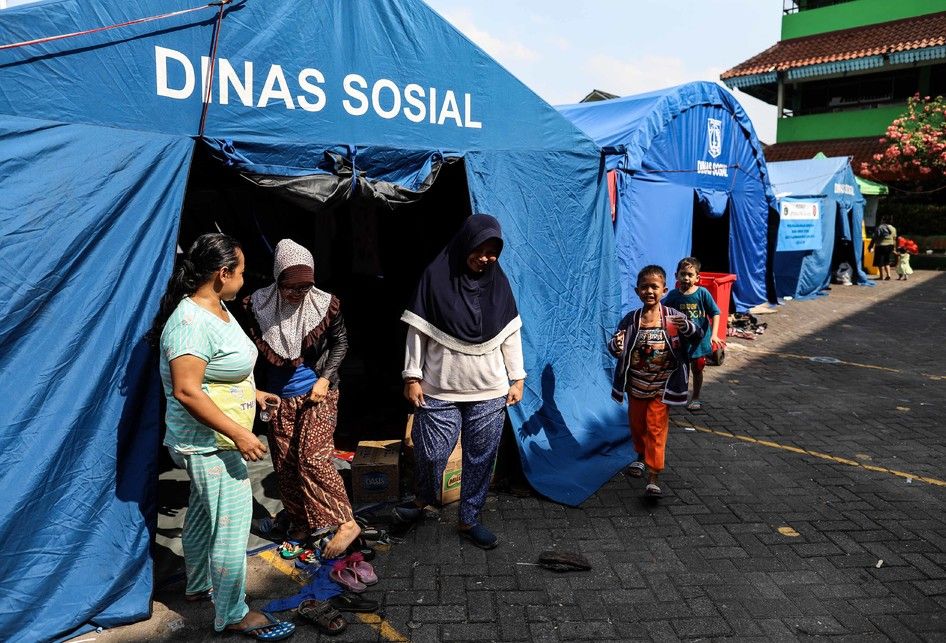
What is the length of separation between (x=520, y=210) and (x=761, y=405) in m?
3.69

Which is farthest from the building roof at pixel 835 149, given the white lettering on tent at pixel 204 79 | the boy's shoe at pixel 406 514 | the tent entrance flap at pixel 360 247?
the white lettering on tent at pixel 204 79

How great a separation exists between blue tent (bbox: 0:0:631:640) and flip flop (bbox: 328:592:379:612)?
3.05ft

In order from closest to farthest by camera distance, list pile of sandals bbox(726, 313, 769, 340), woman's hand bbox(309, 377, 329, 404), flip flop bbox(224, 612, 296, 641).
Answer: flip flop bbox(224, 612, 296, 641) < woman's hand bbox(309, 377, 329, 404) < pile of sandals bbox(726, 313, 769, 340)

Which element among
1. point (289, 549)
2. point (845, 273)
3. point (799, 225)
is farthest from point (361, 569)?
point (845, 273)

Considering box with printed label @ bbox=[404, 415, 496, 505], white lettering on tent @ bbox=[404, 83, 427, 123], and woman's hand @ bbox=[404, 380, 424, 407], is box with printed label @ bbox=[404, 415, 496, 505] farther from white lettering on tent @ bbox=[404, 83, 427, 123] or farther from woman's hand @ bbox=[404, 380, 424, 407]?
white lettering on tent @ bbox=[404, 83, 427, 123]

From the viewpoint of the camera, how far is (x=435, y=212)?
579cm

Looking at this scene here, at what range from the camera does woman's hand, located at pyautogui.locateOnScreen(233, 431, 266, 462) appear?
286cm

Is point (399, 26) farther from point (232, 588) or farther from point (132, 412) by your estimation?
point (232, 588)

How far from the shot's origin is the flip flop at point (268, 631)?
123 inches

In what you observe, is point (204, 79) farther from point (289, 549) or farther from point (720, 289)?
point (720, 289)

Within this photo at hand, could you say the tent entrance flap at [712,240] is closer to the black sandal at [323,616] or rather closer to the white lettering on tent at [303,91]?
the white lettering on tent at [303,91]

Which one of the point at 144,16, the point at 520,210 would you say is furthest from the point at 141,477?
the point at 520,210

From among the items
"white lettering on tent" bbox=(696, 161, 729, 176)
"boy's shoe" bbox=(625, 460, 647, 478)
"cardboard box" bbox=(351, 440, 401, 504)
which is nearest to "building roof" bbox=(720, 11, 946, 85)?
"white lettering on tent" bbox=(696, 161, 729, 176)

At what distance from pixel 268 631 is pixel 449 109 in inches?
139
